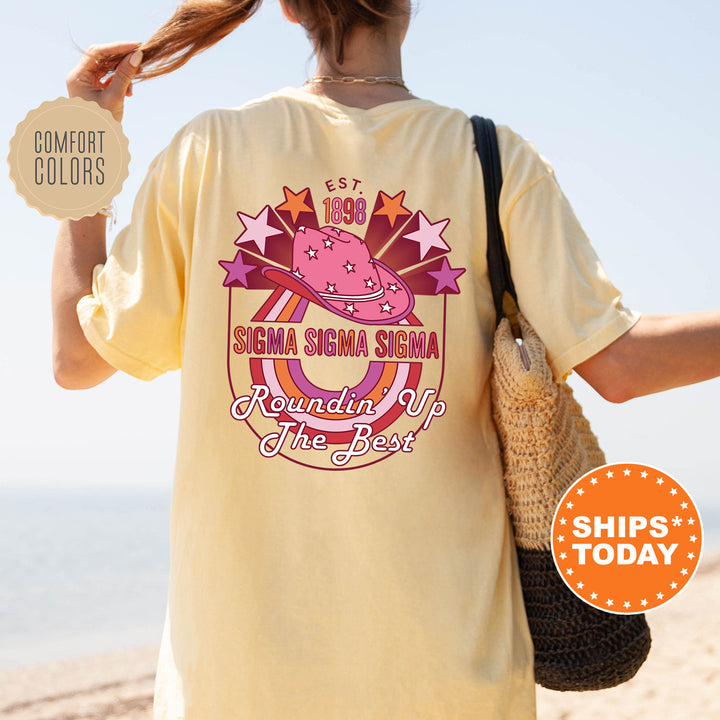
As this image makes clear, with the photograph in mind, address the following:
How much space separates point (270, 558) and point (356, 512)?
0.14 m

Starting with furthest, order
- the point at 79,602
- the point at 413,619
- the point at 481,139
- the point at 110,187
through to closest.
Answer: the point at 79,602
the point at 110,187
the point at 481,139
the point at 413,619

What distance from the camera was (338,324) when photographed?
1.25 meters

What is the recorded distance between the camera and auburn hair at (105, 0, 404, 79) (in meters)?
1.35

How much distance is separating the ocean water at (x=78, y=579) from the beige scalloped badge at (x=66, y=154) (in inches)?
330

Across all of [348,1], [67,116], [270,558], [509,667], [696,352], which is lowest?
[509,667]

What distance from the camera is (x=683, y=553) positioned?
1.52m

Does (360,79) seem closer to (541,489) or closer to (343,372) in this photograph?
(343,372)

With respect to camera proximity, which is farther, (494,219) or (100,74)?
(100,74)

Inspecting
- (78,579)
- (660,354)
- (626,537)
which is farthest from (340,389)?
(78,579)

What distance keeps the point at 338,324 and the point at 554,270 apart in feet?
1.08

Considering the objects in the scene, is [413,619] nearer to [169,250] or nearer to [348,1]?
[169,250]

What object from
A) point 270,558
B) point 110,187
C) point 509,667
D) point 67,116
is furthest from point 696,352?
point 67,116

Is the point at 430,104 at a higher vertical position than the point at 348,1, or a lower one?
lower

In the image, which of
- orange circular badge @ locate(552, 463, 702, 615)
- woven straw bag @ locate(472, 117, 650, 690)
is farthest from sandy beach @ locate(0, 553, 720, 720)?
woven straw bag @ locate(472, 117, 650, 690)
